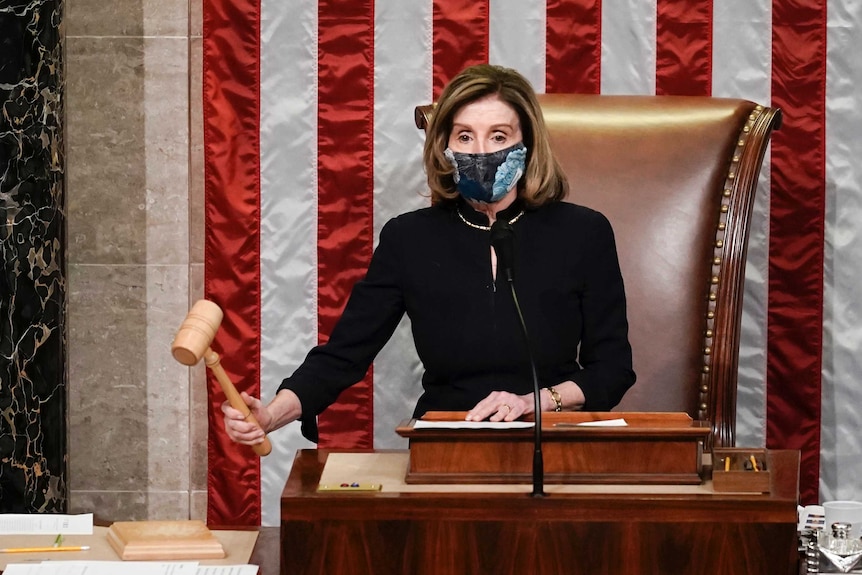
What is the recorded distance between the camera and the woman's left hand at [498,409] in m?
1.93

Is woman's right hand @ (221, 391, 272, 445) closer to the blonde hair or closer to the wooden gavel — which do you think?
the wooden gavel

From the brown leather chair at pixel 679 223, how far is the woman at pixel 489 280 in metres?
0.42

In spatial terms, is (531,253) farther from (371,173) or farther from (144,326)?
(144,326)

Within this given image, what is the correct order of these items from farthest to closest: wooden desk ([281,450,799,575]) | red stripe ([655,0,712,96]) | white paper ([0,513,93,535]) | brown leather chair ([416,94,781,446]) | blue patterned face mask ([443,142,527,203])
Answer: red stripe ([655,0,712,96]), brown leather chair ([416,94,781,446]), blue patterned face mask ([443,142,527,203]), white paper ([0,513,93,535]), wooden desk ([281,450,799,575])

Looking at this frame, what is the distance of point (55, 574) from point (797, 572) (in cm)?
107

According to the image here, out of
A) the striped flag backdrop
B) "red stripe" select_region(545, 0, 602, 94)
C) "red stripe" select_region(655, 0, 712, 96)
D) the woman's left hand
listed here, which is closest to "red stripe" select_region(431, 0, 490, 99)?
the striped flag backdrop

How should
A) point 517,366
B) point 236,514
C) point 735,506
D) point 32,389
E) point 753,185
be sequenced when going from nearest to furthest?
point 735,506, point 517,366, point 753,185, point 32,389, point 236,514

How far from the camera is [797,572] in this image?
5.47 ft

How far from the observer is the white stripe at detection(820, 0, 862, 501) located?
3.45 m

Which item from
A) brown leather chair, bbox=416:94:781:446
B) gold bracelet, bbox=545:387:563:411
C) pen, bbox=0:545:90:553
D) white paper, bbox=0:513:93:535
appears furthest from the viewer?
brown leather chair, bbox=416:94:781:446

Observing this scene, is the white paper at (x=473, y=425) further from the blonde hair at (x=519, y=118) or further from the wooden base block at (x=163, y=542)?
the blonde hair at (x=519, y=118)

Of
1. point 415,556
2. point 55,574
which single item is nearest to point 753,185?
point 415,556

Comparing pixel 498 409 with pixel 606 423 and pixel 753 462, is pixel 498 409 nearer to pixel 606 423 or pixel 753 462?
pixel 606 423

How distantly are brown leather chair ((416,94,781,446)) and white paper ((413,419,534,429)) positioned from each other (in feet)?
4.30
